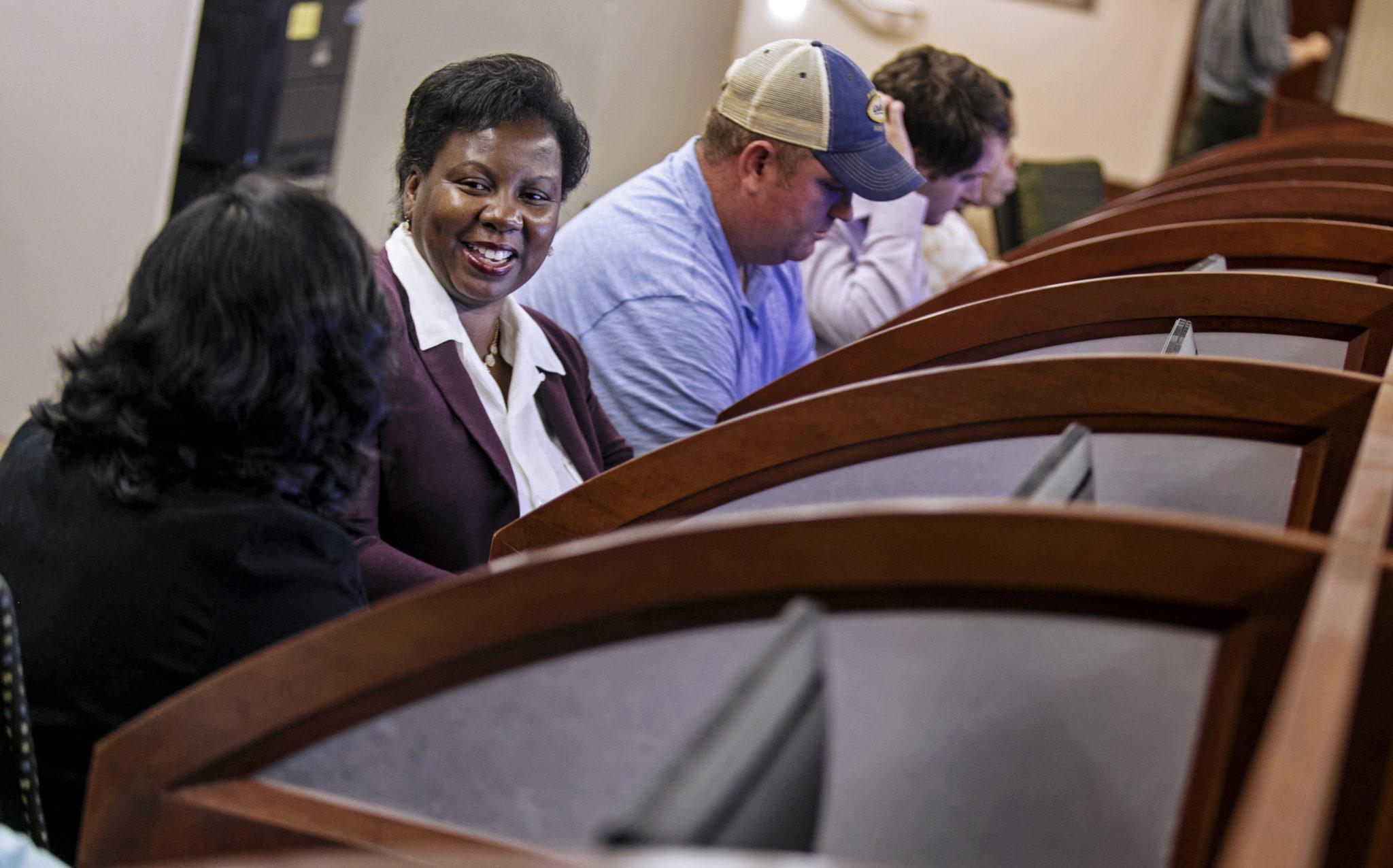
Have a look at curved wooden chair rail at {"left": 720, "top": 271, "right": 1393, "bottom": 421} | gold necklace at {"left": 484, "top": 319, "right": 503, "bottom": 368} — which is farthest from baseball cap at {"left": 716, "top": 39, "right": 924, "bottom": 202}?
gold necklace at {"left": 484, "top": 319, "right": 503, "bottom": 368}

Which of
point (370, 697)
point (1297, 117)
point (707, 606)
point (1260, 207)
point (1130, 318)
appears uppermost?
point (1297, 117)

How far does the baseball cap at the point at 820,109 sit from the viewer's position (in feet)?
7.03

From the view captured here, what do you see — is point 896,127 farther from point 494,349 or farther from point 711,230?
point 494,349

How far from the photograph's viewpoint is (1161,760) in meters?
0.71

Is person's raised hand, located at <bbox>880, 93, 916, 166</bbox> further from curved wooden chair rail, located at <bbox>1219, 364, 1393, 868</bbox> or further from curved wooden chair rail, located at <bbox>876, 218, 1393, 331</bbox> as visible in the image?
curved wooden chair rail, located at <bbox>1219, 364, 1393, 868</bbox>

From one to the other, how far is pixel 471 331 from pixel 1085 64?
621cm

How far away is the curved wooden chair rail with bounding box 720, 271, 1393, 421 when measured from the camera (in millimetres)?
1410

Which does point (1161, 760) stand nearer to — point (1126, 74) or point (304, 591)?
point (304, 591)

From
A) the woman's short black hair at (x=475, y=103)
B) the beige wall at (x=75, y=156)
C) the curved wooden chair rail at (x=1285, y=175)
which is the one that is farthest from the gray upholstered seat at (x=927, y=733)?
the beige wall at (x=75, y=156)

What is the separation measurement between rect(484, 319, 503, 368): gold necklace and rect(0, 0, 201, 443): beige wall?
139 cm

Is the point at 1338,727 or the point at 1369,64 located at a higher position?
the point at 1369,64

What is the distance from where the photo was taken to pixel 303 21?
4.52 metres

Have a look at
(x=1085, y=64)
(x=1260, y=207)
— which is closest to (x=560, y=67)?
(x=1260, y=207)

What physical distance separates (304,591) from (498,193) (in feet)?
2.77
